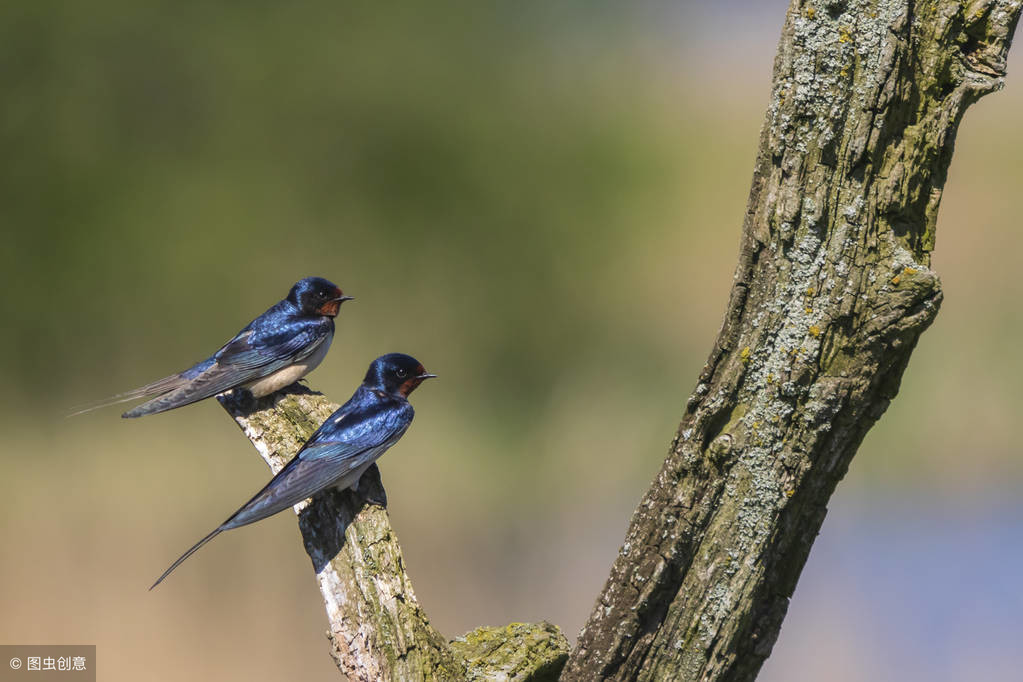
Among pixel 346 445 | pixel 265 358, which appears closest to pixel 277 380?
pixel 265 358

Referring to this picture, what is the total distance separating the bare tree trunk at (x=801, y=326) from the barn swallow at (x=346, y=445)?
2.64 ft

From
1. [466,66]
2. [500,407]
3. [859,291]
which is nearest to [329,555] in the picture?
[859,291]

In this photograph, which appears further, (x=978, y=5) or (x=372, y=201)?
(x=372, y=201)

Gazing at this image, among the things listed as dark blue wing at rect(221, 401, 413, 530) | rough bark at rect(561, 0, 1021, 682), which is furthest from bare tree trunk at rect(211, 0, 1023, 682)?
dark blue wing at rect(221, 401, 413, 530)

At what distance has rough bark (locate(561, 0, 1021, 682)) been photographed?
1.73 meters

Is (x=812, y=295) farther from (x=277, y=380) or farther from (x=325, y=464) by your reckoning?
(x=277, y=380)

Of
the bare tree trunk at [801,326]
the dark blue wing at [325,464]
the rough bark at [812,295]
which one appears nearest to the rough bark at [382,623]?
the dark blue wing at [325,464]

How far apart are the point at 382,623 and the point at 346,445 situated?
1.73 feet

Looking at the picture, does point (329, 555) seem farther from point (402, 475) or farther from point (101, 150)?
point (101, 150)

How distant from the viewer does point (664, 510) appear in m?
1.88

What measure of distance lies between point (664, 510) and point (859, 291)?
502 mm

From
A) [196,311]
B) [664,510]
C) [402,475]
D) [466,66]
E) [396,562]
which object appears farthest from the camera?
[466,66]

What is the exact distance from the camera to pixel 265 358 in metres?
3.11

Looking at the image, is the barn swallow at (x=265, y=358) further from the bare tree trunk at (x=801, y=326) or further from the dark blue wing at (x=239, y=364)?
the bare tree trunk at (x=801, y=326)
